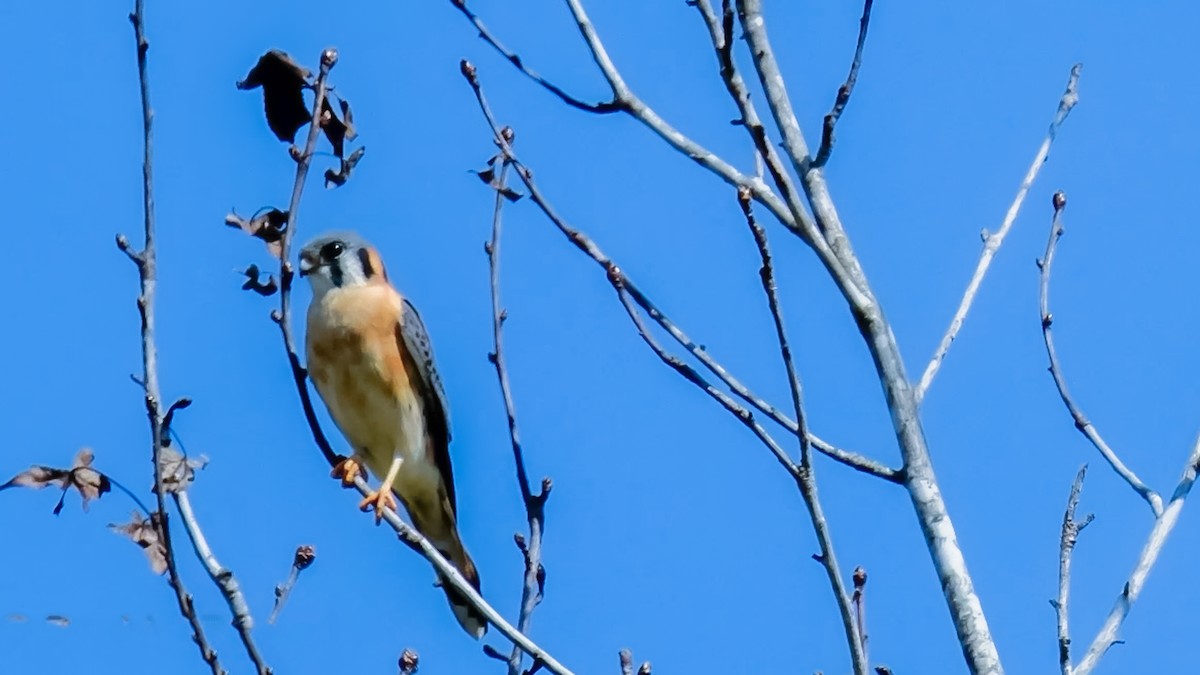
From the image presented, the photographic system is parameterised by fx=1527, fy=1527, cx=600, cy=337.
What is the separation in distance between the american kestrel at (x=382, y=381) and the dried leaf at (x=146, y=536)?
91.6 inches

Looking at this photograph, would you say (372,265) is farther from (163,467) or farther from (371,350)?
(163,467)

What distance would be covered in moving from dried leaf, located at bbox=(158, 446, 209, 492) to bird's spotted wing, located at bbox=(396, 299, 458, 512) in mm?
2765

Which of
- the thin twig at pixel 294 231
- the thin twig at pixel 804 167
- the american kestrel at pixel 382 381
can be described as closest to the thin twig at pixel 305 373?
the thin twig at pixel 294 231

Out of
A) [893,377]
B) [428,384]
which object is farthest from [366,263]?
[893,377]

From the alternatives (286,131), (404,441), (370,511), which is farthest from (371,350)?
(286,131)

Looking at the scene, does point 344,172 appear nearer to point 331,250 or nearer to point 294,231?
point 294,231

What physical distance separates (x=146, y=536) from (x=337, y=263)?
285 centimetres

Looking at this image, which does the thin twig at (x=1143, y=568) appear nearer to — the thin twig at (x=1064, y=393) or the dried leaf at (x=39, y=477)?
the thin twig at (x=1064, y=393)

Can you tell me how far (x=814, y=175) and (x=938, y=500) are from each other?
786 mm

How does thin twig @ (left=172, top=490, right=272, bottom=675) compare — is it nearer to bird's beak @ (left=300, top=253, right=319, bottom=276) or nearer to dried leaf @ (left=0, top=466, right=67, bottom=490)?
dried leaf @ (left=0, top=466, right=67, bottom=490)

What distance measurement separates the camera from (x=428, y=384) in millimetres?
5832

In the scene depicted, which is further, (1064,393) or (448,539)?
(448,539)

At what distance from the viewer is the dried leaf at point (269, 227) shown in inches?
129

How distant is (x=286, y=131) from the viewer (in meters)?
3.49
